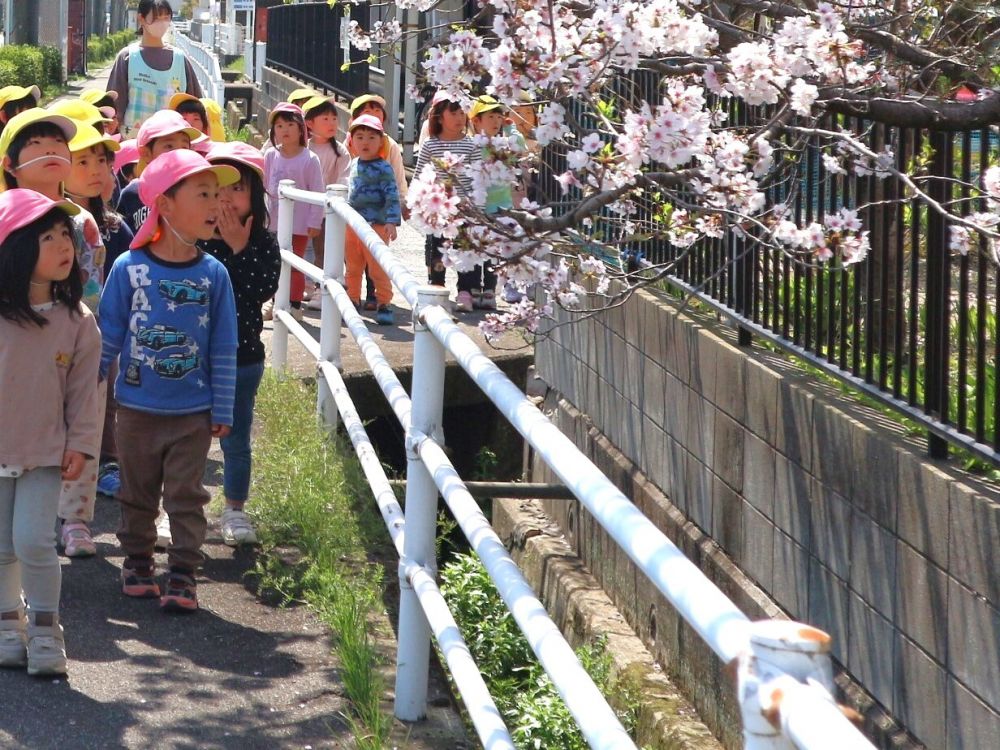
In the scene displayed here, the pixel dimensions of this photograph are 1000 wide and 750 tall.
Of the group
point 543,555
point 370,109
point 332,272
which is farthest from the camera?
point 370,109

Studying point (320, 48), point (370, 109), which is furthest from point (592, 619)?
point (320, 48)

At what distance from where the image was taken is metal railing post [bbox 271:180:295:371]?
822 centimetres

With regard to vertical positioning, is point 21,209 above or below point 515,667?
above

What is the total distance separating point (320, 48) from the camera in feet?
70.9

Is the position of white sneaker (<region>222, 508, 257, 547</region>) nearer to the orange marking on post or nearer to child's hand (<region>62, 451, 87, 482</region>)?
child's hand (<region>62, 451, 87, 482</region>)

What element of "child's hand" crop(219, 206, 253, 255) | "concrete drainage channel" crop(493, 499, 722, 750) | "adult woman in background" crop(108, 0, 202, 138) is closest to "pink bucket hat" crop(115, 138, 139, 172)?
"child's hand" crop(219, 206, 253, 255)

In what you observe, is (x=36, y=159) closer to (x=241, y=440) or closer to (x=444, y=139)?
(x=241, y=440)

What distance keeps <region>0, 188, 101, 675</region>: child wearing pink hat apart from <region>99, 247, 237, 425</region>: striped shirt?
19.0 inches

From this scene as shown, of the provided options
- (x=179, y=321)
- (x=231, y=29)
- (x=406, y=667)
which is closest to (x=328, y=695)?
(x=406, y=667)

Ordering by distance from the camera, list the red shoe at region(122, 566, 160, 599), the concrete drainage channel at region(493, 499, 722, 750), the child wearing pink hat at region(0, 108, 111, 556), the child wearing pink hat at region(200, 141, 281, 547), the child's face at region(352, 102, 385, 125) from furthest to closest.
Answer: the child's face at region(352, 102, 385, 125), the child wearing pink hat at region(200, 141, 281, 547), the child wearing pink hat at region(0, 108, 111, 556), the red shoe at region(122, 566, 160, 599), the concrete drainage channel at region(493, 499, 722, 750)

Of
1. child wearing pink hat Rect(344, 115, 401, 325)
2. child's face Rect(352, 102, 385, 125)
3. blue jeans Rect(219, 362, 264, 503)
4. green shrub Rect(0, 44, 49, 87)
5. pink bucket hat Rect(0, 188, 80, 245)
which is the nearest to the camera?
pink bucket hat Rect(0, 188, 80, 245)

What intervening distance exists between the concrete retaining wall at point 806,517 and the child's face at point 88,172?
213 centimetres

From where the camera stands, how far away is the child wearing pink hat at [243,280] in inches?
220

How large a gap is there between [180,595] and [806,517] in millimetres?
2088
